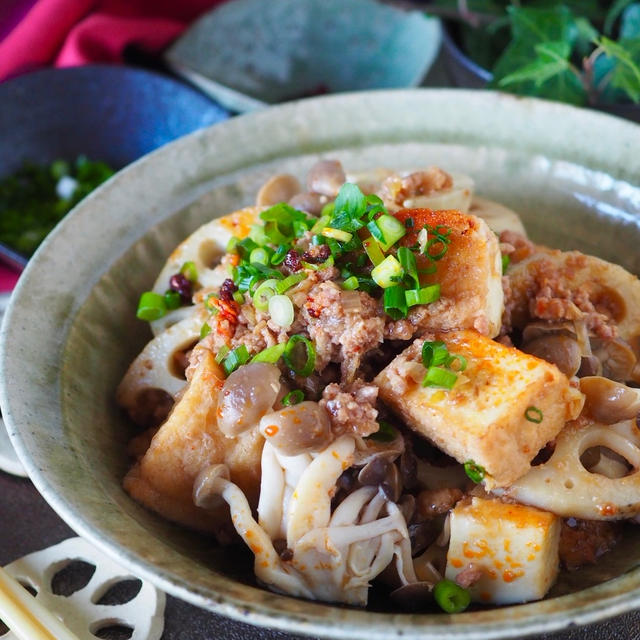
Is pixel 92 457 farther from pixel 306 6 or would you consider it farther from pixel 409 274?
pixel 306 6

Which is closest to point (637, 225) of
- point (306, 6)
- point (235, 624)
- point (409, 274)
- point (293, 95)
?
point (409, 274)

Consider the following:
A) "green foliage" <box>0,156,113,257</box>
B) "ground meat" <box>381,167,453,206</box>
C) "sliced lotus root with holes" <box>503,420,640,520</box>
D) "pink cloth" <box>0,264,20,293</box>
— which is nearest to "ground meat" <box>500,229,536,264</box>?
"ground meat" <box>381,167,453,206</box>

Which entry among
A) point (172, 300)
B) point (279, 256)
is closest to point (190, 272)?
point (172, 300)

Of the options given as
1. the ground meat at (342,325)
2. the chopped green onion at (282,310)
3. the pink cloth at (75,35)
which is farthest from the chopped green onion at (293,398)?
the pink cloth at (75,35)

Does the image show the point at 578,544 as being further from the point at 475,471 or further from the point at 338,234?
the point at 338,234

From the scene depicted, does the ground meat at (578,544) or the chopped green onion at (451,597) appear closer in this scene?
the chopped green onion at (451,597)

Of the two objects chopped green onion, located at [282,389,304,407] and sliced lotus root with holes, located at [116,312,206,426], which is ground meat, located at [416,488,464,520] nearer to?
chopped green onion, located at [282,389,304,407]

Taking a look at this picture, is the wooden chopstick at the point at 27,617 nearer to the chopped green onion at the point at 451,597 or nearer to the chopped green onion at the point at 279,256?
the chopped green onion at the point at 451,597

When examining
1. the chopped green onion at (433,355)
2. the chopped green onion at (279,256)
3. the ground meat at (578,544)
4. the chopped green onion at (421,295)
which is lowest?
the ground meat at (578,544)
